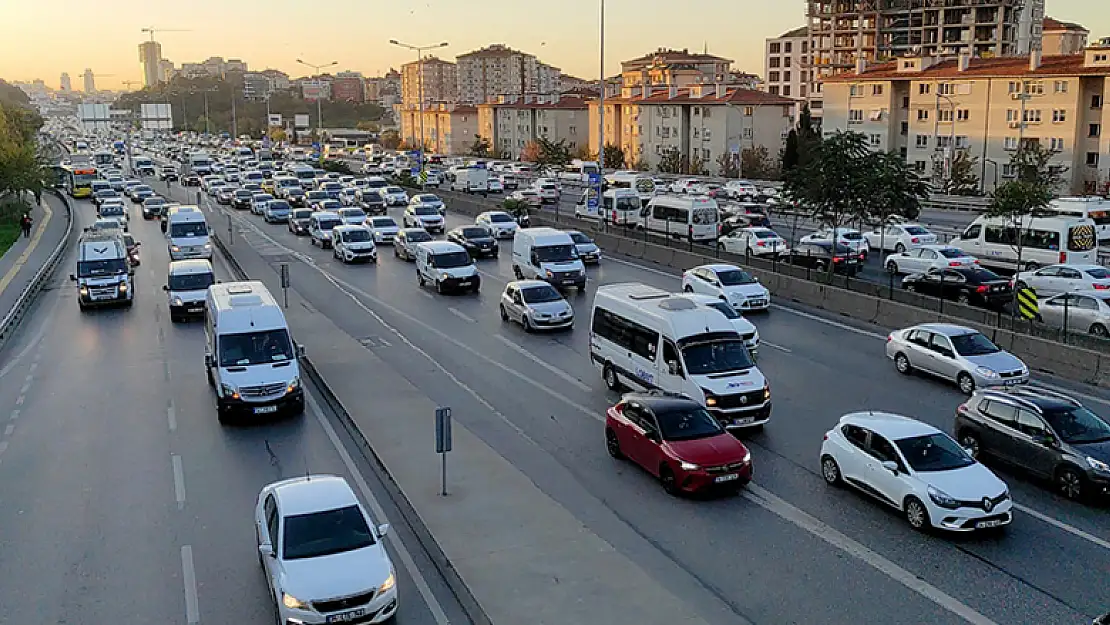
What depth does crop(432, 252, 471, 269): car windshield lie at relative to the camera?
35.4 metres

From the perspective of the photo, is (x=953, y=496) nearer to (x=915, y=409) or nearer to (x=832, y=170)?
(x=915, y=409)

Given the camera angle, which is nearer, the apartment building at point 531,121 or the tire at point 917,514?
the tire at point 917,514

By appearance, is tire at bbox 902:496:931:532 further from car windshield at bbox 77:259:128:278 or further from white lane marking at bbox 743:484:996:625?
car windshield at bbox 77:259:128:278

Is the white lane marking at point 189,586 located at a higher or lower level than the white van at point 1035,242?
lower

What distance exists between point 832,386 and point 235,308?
42.4ft

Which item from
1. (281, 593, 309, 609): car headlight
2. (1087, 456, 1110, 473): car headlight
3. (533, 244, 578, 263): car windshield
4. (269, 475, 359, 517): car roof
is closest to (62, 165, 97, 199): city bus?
(533, 244, 578, 263): car windshield

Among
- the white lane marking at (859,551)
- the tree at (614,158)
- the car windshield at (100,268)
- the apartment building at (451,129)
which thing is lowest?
the white lane marking at (859,551)

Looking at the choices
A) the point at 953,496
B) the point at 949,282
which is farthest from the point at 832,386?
the point at 949,282

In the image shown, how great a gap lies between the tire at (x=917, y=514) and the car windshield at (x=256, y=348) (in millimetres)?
12103

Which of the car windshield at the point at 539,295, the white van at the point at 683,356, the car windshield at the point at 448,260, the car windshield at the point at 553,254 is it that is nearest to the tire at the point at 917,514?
the white van at the point at 683,356

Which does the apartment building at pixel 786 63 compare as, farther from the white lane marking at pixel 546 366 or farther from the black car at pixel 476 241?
the white lane marking at pixel 546 366

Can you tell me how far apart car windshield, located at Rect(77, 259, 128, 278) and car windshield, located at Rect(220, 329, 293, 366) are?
15367mm

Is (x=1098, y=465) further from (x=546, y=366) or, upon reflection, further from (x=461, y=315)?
A: (x=461, y=315)

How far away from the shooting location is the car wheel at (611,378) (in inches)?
853
